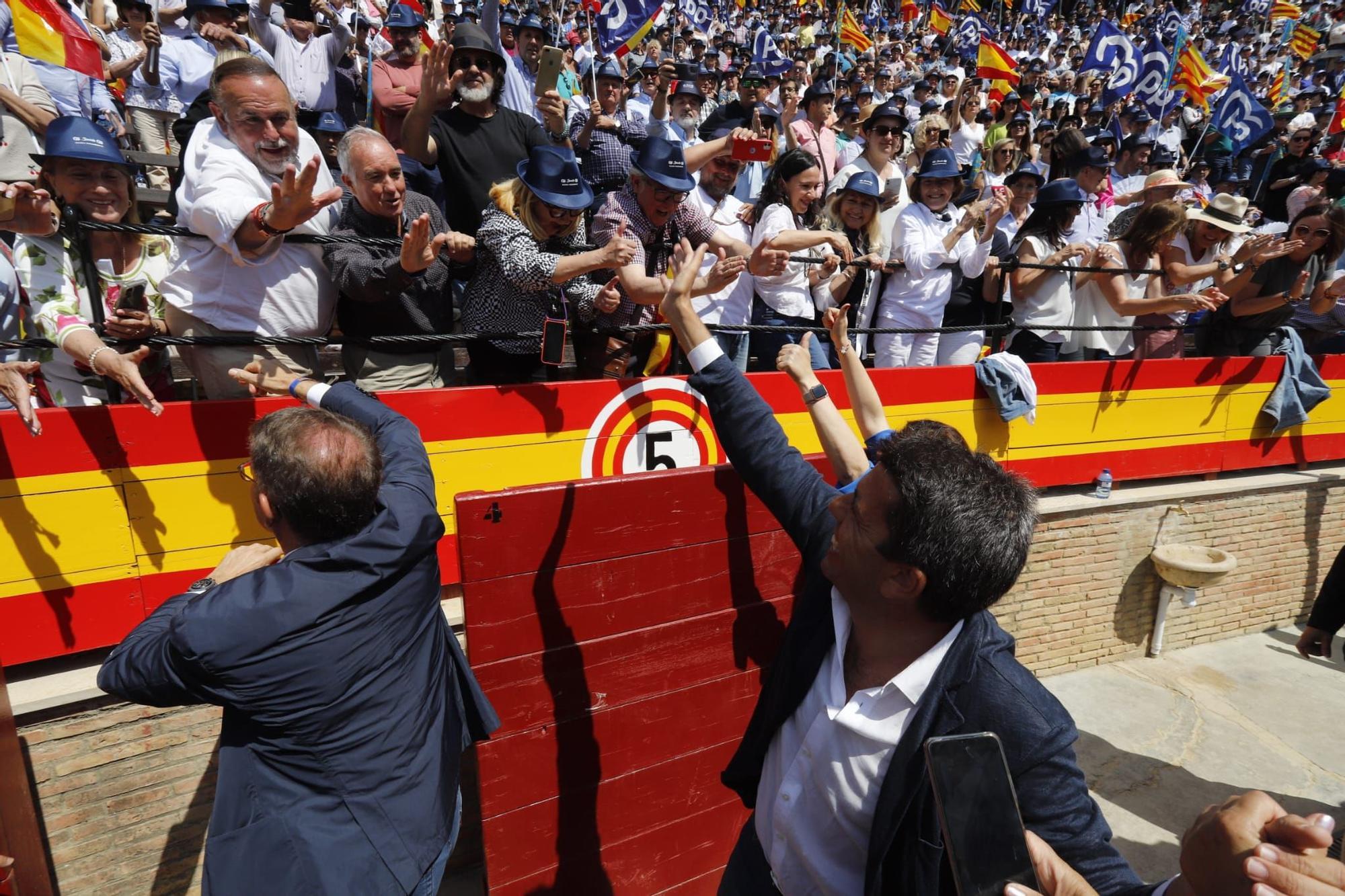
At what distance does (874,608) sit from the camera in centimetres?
158

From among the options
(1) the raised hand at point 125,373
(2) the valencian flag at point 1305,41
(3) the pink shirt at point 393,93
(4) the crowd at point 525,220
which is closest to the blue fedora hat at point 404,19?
(4) the crowd at point 525,220

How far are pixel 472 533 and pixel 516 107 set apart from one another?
476cm

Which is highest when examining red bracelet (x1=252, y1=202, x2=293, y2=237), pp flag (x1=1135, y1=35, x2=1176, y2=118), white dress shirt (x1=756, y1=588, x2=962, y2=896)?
pp flag (x1=1135, y1=35, x2=1176, y2=118)

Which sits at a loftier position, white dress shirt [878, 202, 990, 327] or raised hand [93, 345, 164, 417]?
white dress shirt [878, 202, 990, 327]

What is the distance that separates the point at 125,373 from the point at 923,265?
4.33 meters

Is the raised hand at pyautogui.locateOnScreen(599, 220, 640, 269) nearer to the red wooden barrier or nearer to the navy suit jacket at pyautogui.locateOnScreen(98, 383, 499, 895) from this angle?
the red wooden barrier

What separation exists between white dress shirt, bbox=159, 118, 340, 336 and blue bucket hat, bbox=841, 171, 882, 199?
124 inches

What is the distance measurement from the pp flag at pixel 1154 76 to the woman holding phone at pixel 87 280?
1336cm

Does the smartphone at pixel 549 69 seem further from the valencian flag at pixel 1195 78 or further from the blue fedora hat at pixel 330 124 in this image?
the valencian flag at pixel 1195 78

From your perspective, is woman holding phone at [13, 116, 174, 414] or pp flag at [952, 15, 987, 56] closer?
woman holding phone at [13, 116, 174, 414]

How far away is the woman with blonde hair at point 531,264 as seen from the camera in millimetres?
3125

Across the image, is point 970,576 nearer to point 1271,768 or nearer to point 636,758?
point 636,758

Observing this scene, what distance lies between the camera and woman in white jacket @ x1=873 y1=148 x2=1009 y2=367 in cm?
486

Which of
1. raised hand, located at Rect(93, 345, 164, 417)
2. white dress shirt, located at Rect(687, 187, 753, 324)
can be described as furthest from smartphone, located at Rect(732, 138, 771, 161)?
raised hand, located at Rect(93, 345, 164, 417)
